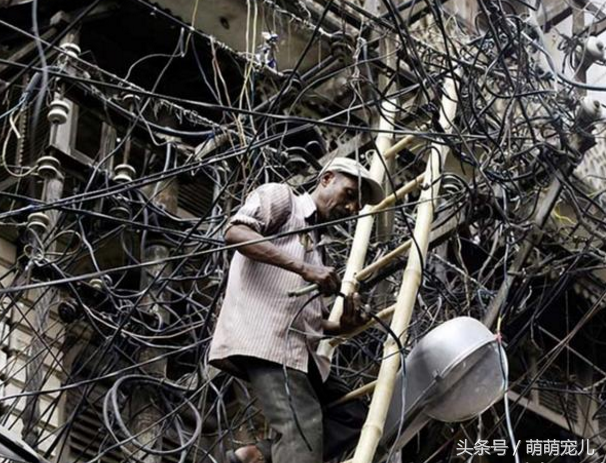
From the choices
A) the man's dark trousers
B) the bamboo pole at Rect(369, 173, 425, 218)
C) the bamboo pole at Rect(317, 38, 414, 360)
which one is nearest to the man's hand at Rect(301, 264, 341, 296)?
the man's dark trousers

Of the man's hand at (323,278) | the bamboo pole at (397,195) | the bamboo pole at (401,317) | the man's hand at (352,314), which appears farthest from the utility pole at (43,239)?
the man's hand at (323,278)

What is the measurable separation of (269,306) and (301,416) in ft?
1.58

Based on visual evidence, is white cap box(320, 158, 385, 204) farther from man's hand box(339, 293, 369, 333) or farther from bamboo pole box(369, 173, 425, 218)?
man's hand box(339, 293, 369, 333)

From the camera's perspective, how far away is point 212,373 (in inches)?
356

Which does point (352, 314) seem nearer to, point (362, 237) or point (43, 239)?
point (362, 237)

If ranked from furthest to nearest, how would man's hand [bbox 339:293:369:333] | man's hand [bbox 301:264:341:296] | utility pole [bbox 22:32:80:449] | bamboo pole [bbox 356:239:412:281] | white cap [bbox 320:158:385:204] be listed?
1. utility pole [bbox 22:32:80:449]
2. bamboo pole [bbox 356:239:412:281]
3. white cap [bbox 320:158:385:204]
4. man's hand [bbox 339:293:369:333]
5. man's hand [bbox 301:264:341:296]

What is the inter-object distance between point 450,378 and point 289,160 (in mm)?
3422

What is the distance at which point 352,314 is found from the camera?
6.99 m

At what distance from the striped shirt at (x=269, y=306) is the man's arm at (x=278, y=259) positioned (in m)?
0.08

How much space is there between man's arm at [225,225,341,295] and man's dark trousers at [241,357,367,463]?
17.0 inches

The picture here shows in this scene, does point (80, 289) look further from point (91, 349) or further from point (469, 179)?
point (469, 179)

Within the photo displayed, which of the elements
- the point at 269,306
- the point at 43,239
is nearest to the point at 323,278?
the point at 269,306

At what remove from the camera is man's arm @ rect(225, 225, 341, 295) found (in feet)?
21.7

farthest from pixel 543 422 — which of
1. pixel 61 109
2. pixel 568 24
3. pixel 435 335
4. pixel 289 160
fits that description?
pixel 435 335
